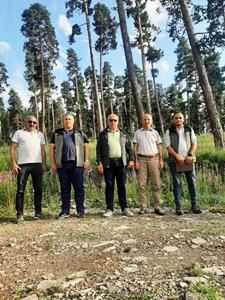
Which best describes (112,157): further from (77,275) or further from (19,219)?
(77,275)

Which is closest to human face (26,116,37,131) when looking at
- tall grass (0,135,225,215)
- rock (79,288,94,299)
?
tall grass (0,135,225,215)

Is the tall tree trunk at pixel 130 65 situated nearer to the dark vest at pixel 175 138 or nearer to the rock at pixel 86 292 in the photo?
the dark vest at pixel 175 138

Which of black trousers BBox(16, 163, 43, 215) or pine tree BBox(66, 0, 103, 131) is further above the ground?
pine tree BBox(66, 0, 103, 131)

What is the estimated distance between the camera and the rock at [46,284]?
3.99 meters

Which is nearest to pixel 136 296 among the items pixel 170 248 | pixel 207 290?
pixel 207 290

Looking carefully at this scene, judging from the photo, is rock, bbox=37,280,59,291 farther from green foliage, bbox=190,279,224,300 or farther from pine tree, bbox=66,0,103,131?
pine tree, bbox=66,0,103,131

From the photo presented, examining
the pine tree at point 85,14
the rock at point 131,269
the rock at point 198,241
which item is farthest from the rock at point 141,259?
the pine tree at point 85,14

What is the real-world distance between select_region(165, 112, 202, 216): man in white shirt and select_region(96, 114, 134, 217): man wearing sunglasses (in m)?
0.82

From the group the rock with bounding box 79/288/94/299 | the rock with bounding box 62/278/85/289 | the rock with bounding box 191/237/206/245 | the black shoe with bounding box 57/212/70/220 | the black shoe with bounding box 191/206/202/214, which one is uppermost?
the black shoe with bounding box 57/212/70/220

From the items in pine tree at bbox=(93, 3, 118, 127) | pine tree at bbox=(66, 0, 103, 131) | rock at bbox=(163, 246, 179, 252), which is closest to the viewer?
rock at bbox=(163, 246, 179, 252)

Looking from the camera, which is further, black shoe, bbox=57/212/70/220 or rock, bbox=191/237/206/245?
black shoe, bbox=57/212/70/220

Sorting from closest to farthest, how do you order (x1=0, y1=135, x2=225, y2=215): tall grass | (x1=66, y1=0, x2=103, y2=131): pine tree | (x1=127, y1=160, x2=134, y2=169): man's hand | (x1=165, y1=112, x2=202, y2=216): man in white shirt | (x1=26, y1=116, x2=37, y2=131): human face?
(x1=26, y1=116, x2=37, y2=131): human face → (x1=165, y1=112, x2=202, y2=216): man in white shirt → (x1=127, y1=160, x2=134, y2=169): man's hand → (x1=0, y1=135, x2=225, y2=215): tall grass → (x1=66, y1=0, x2=103, y2=131): pine tree

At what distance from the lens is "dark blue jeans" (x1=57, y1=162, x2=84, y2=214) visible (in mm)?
7516

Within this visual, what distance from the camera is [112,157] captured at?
7.63 meters
